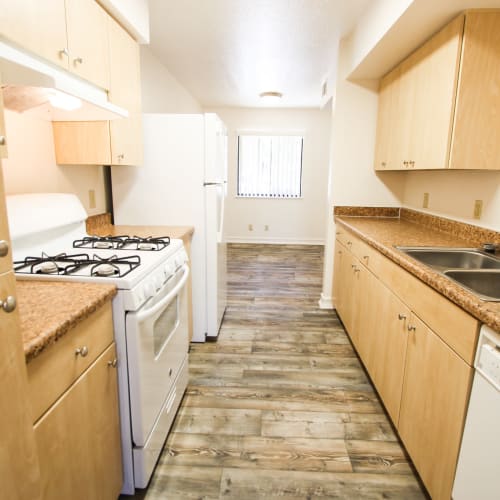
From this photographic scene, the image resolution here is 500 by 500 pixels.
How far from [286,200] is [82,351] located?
5761 mm

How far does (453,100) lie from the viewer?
1.85 m

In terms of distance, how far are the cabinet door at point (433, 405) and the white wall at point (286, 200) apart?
5114 mm

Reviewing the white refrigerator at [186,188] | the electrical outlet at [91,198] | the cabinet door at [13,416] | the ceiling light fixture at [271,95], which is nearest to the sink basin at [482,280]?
the cabinet door at [13,416]

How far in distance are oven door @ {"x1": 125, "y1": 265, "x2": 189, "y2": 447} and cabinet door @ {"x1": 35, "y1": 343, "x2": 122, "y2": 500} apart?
0.07 metres

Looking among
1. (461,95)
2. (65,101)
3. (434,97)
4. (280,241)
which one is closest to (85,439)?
(65,101)

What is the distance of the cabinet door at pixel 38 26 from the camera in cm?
121

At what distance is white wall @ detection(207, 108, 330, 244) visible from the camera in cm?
632

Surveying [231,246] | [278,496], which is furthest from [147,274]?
[231,246]

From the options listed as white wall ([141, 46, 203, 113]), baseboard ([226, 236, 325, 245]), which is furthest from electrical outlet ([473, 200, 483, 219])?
baseboard ([226, 236, 325, 245])

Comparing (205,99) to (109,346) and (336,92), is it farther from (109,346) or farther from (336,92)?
(109,346)

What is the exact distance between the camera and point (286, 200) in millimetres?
6551

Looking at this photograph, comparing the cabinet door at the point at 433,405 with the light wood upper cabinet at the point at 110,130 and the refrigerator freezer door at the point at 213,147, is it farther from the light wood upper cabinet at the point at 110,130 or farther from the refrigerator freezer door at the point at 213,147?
the light wood upper cabinet at the point at 110,130

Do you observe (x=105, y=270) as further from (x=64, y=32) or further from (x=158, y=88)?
(x=158, y=88)

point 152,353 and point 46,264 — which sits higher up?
point 46,264
